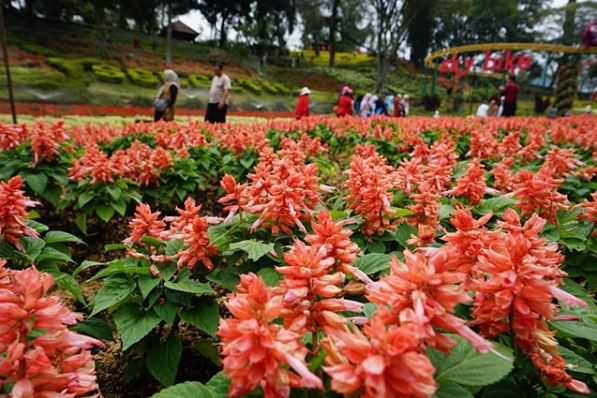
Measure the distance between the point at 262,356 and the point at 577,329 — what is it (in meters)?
0.92

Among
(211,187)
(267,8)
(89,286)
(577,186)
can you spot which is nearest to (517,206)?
(577,186)

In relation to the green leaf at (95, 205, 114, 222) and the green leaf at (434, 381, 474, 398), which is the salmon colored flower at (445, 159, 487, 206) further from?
the green leaf at (95, 205, 114, 222)

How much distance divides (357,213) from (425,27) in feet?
196

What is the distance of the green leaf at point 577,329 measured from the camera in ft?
3.84

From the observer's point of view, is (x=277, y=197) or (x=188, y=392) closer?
(x=188, y=392)

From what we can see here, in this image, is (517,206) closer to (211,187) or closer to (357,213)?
(357,213)

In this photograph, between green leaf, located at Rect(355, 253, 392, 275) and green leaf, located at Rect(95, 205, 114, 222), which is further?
green leaf, located at Rect(95, 205, 114, 222)

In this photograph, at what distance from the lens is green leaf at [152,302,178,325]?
5.98 feet

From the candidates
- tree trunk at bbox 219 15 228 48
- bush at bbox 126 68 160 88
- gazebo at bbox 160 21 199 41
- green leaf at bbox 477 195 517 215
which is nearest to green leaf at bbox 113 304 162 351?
green leaf at bbox 477 195 517 215

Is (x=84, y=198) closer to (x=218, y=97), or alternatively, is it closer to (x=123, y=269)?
(x=123, y=269)

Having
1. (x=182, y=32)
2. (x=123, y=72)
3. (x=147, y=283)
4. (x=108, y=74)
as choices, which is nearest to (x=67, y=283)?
(x=147, y=283)

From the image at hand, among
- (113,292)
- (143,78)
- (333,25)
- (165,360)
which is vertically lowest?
(165,360)

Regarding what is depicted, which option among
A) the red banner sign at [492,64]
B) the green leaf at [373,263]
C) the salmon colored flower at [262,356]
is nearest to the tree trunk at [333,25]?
the red banner sign at [492,64]

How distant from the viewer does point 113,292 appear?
1857mm
